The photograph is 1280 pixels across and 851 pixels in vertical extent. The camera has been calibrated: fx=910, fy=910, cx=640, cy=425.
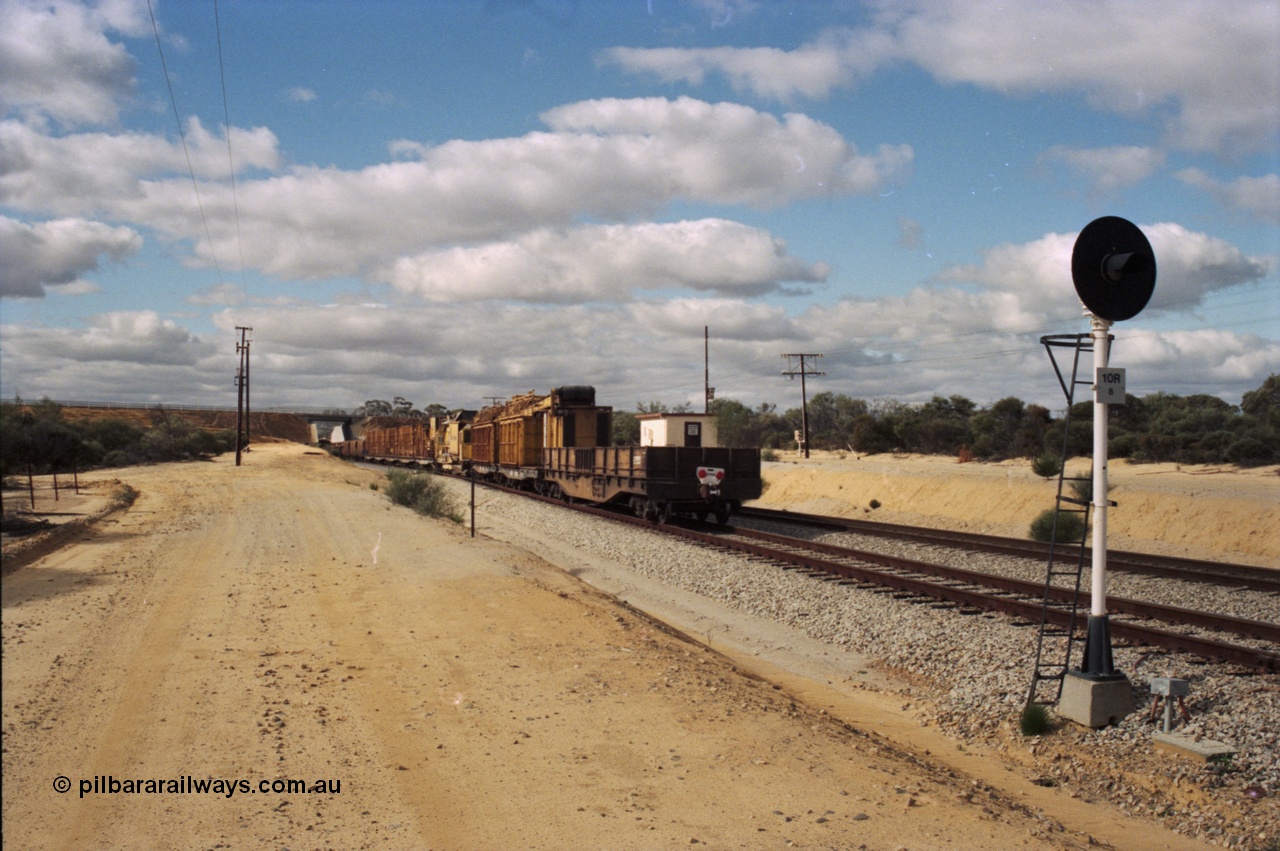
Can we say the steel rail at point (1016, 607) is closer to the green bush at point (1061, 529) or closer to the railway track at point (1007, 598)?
the railway track at point (1007, 598)

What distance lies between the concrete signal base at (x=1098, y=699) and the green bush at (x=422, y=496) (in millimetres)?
18675

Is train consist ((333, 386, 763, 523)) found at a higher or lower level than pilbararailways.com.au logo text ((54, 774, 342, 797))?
higher

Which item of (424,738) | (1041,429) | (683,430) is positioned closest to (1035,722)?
(424,738)

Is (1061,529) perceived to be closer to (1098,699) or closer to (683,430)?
(683,430)

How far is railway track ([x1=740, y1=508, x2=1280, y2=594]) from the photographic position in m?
14.3

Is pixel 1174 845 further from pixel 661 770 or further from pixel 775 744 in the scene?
pixel 661 770

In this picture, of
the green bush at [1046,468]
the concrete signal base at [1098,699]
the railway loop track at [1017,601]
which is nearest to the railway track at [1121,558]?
the railway loop track at [1017,601]

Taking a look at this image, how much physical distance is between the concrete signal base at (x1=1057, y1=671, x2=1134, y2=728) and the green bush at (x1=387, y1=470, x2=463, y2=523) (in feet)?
61.3

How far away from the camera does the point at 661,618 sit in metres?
13.3

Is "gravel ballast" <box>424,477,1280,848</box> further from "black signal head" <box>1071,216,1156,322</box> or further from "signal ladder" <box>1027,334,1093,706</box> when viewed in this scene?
"black signal head" <box>1071,216,1156,322</box>

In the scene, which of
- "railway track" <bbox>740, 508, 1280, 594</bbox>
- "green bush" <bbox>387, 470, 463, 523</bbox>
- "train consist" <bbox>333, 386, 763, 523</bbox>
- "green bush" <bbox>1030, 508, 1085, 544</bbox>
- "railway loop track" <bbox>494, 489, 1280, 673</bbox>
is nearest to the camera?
"railway loop track" <bbox>494, 489, 1280, 673</bbox>

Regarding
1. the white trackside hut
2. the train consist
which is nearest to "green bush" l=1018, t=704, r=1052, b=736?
the train consist

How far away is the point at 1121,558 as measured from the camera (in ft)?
55.4

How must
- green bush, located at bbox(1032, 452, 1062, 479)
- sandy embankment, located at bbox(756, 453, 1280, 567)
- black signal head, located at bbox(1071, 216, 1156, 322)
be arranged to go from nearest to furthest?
1. black signal head, located at bbox(1071, 216, 1156, 322)
2. sandy embankment, located at bbox(756, 453, 1280, 567)
3. green bush, located at bbox(1032, 452, 1062, 479)
